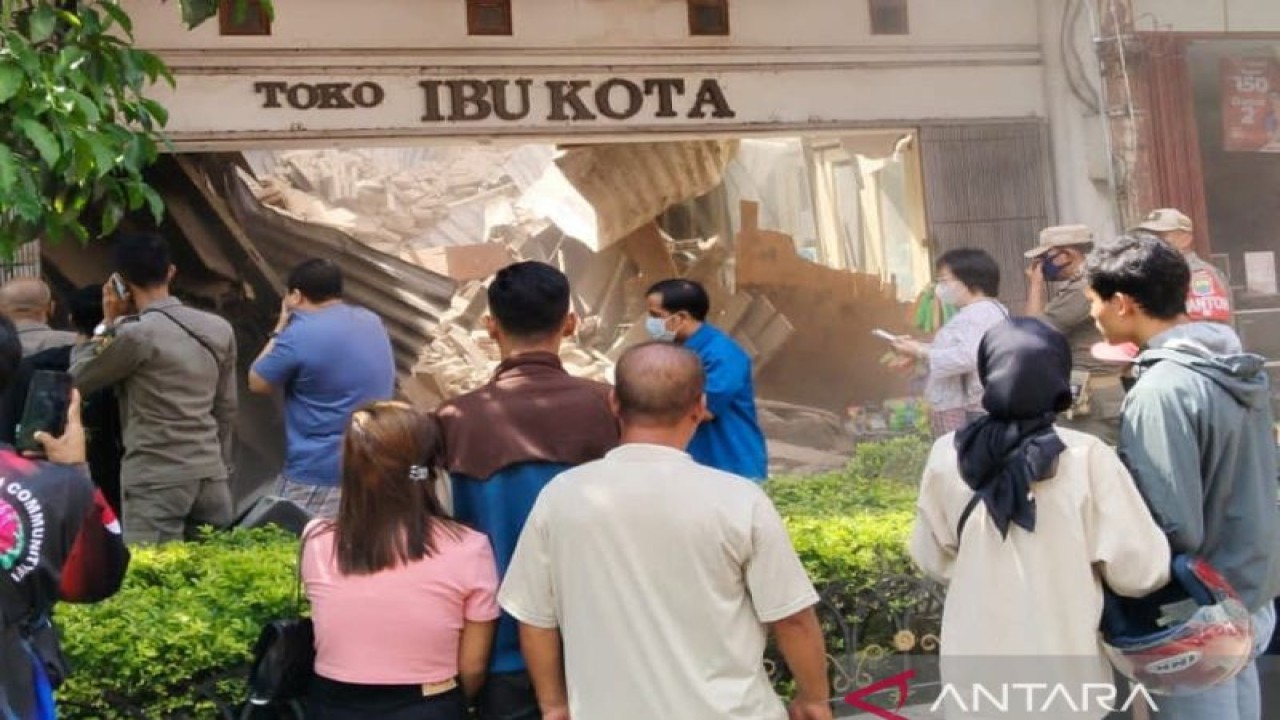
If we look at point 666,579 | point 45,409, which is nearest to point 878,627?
point 666,579

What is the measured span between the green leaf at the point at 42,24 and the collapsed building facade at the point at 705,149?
13.3ft

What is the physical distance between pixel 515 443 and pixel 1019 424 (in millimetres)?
1247

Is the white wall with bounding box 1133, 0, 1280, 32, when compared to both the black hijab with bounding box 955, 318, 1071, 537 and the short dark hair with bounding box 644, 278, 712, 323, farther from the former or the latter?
the black hijab with bounding box 955, 318, 1071, 537

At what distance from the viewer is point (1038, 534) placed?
12.7 ft

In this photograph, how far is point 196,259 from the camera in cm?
1096

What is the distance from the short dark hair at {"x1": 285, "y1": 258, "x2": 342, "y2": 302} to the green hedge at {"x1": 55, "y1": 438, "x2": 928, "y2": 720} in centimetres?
97

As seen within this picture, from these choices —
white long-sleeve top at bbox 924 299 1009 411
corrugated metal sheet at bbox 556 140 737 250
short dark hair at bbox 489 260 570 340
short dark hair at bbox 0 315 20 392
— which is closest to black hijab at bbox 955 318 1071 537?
short dark hair at bbox 489 260 570 340

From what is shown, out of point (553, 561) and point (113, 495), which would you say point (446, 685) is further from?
point (113, 495)

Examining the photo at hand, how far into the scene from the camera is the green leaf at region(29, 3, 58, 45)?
14.5 ft

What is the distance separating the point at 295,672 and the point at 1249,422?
2547mm

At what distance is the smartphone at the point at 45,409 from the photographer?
3746 millimetres

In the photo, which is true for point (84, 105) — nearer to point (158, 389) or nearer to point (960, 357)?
point (158, 389)

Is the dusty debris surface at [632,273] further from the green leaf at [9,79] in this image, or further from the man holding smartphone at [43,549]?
the man holding smartphone at [43,549]

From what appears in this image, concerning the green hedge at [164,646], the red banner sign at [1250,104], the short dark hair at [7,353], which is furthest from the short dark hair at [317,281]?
the red banner sign at [1250,104]
